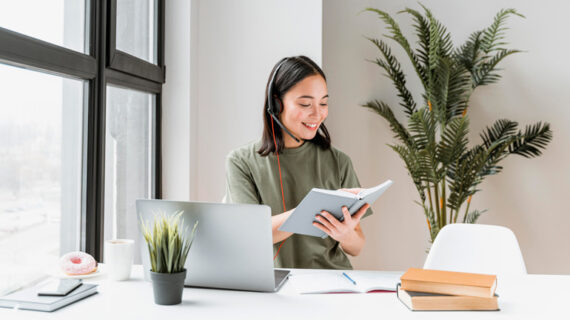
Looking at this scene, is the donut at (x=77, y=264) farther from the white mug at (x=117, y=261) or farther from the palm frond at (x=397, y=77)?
the palm frond at (x=397, y=77)

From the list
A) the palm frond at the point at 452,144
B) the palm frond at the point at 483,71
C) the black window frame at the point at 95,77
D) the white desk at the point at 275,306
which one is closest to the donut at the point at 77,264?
the white desk at the point at 275,306

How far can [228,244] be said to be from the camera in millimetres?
1243

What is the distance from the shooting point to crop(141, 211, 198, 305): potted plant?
3.73ft

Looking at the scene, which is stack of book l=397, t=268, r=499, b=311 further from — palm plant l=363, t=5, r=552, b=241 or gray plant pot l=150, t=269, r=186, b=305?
palm plant l=363, t=5, r=552, b=241

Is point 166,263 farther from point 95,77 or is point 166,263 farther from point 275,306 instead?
point 95,77

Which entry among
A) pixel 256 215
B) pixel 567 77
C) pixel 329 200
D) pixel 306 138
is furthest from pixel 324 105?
pixel 567 77

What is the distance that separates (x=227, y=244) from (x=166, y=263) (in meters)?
0.17

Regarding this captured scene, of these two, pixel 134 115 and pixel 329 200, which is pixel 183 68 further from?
pixel 329 200

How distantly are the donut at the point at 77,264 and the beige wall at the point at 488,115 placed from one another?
215 cm

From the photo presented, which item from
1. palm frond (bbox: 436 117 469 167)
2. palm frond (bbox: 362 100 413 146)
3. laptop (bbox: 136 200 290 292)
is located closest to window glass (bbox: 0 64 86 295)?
laptop (bbox: 136 200 290 292)

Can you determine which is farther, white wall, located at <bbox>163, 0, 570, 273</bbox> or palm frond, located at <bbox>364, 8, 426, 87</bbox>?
white wall, located at <bbox>163, 0, 570, 273</bbox>

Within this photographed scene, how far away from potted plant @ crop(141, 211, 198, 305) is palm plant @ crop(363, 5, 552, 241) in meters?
1.91

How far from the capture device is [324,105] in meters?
1.93

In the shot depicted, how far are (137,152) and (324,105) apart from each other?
1.03m
